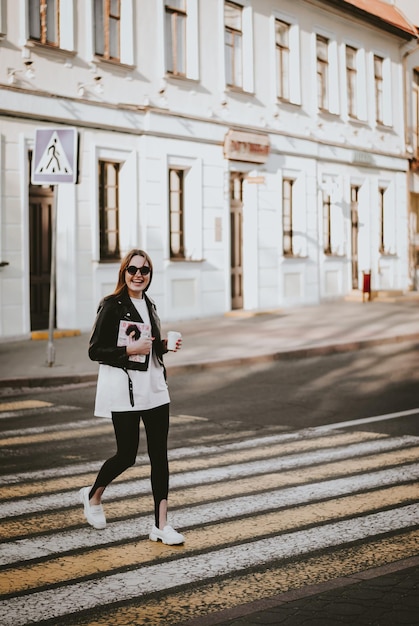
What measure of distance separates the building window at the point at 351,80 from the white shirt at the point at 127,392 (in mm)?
25028

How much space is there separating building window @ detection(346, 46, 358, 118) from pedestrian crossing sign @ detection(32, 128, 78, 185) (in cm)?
1676

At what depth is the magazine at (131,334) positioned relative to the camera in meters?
6.33

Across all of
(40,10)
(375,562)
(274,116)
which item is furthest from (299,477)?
(274,116)

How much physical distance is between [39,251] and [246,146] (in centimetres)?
681

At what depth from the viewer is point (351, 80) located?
30641 millimetres

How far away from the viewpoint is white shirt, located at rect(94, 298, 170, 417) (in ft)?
20.7

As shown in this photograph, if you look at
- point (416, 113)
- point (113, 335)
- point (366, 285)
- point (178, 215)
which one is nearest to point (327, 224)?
point (366, 285)

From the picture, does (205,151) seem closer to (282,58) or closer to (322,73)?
(282,58)

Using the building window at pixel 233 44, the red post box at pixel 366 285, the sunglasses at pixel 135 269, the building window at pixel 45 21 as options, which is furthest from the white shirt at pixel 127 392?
the red post box at pixel 366 285

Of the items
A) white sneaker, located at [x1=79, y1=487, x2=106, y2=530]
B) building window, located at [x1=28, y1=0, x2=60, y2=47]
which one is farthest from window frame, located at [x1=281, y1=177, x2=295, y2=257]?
white sneaker, located at [x1=79, y1=487, x2=106, y2=530]

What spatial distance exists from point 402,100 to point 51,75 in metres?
16.6

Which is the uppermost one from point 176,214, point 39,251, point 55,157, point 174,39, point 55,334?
point 174,39

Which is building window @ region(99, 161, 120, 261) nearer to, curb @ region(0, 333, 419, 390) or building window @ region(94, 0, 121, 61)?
building window @ region(94, 0, 121, 61)

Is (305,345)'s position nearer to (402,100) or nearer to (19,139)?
(19,139)
